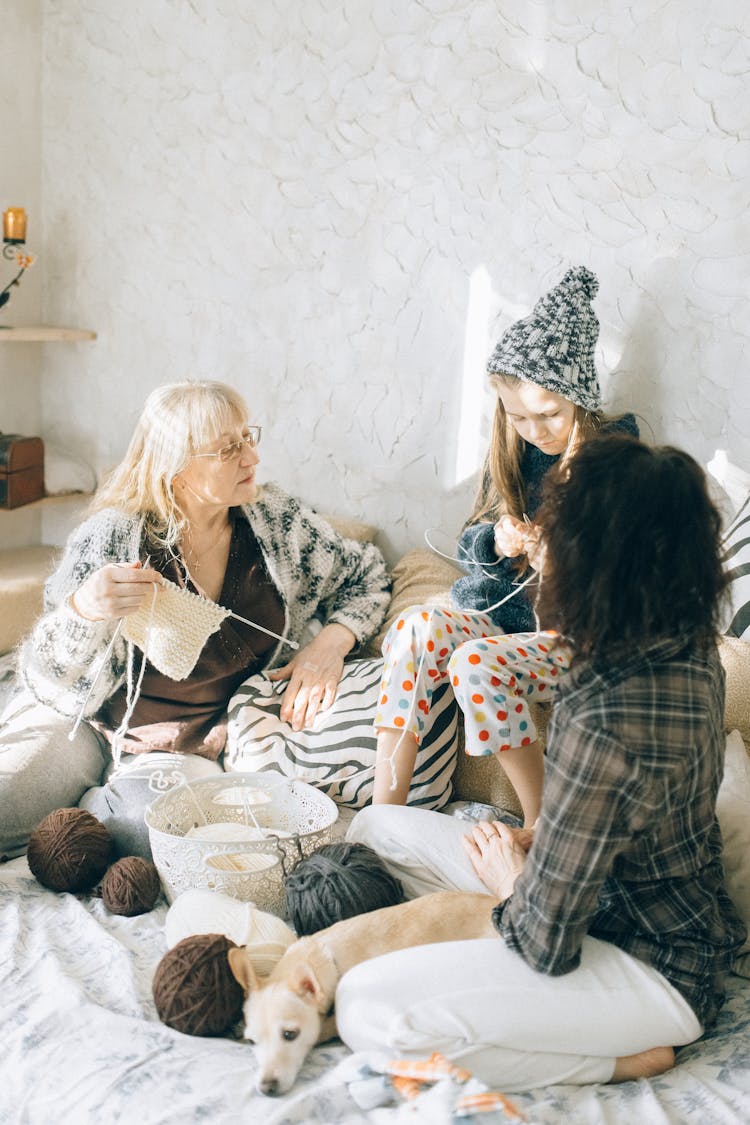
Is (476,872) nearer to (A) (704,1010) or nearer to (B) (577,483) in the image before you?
(A) (704,1010)

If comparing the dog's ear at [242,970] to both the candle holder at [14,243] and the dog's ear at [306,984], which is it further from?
the candle holder at [14,243]

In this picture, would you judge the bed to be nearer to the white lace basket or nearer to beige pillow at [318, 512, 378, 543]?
the white lace basket

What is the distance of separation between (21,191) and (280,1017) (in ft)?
7.86

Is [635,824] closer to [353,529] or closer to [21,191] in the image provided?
[353,529]

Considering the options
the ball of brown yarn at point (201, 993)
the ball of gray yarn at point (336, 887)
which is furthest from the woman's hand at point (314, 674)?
the ball of brown yarn at point (201, 993)

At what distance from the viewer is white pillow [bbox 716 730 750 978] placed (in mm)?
1514

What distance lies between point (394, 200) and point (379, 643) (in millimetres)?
1007

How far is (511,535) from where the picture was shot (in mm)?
1755

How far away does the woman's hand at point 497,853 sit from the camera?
148 centimetres

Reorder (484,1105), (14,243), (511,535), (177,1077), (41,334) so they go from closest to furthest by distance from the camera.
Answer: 1. (484,1105)
2. (177,1077)
3. (511,535)
4. (14,243)
5. (41,334)

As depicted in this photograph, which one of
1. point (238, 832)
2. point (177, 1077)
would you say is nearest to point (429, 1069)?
point (177, 1077)

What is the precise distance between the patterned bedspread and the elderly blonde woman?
15.9 inches

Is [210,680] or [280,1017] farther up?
[210,680]

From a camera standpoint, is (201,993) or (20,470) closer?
(201,993)
